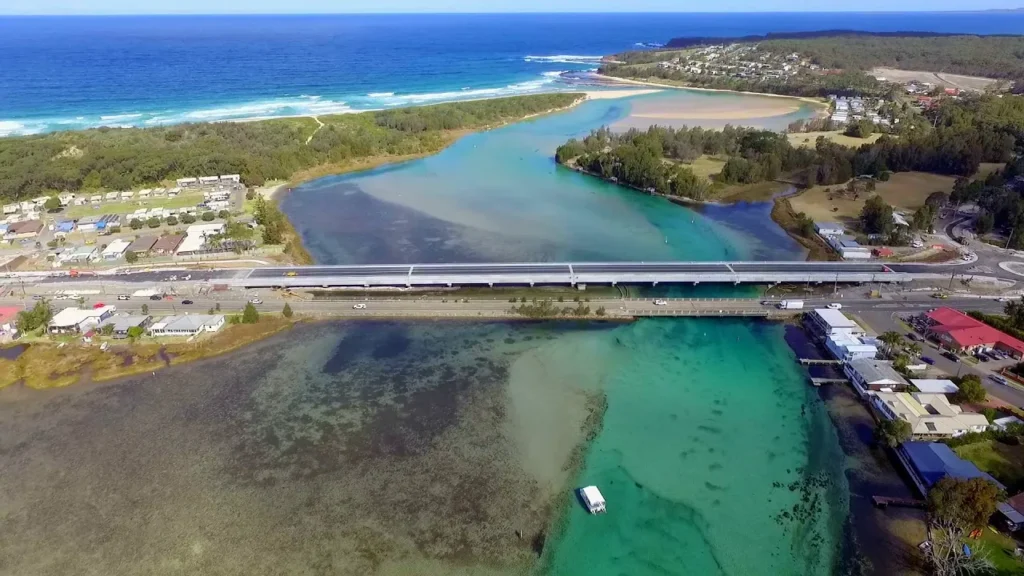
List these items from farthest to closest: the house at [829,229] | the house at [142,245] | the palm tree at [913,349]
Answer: the house at [829,229] → the house at [142,245] → the palm tree at [913,349]

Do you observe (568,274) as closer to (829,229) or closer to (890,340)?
(890,340)

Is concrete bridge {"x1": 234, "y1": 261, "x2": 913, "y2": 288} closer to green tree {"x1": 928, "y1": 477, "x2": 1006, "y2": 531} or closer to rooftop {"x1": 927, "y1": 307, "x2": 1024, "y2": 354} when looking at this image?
rooftop {"x1": 927, "y1": 307, "x2": 1024, "y2": 354}

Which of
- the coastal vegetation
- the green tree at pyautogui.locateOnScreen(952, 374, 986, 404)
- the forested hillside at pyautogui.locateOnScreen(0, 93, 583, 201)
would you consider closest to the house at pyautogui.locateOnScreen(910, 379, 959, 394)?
the green tree at pyautogui.locateOnScreen(952, 374, 986, 404)

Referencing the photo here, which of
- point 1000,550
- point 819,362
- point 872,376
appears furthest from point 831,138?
point 1000,550

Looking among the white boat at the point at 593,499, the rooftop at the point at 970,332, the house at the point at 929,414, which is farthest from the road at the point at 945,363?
the white boat at the point at 593,499

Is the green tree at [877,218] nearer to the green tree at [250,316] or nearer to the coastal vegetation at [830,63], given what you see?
the green tree at [250,316]
